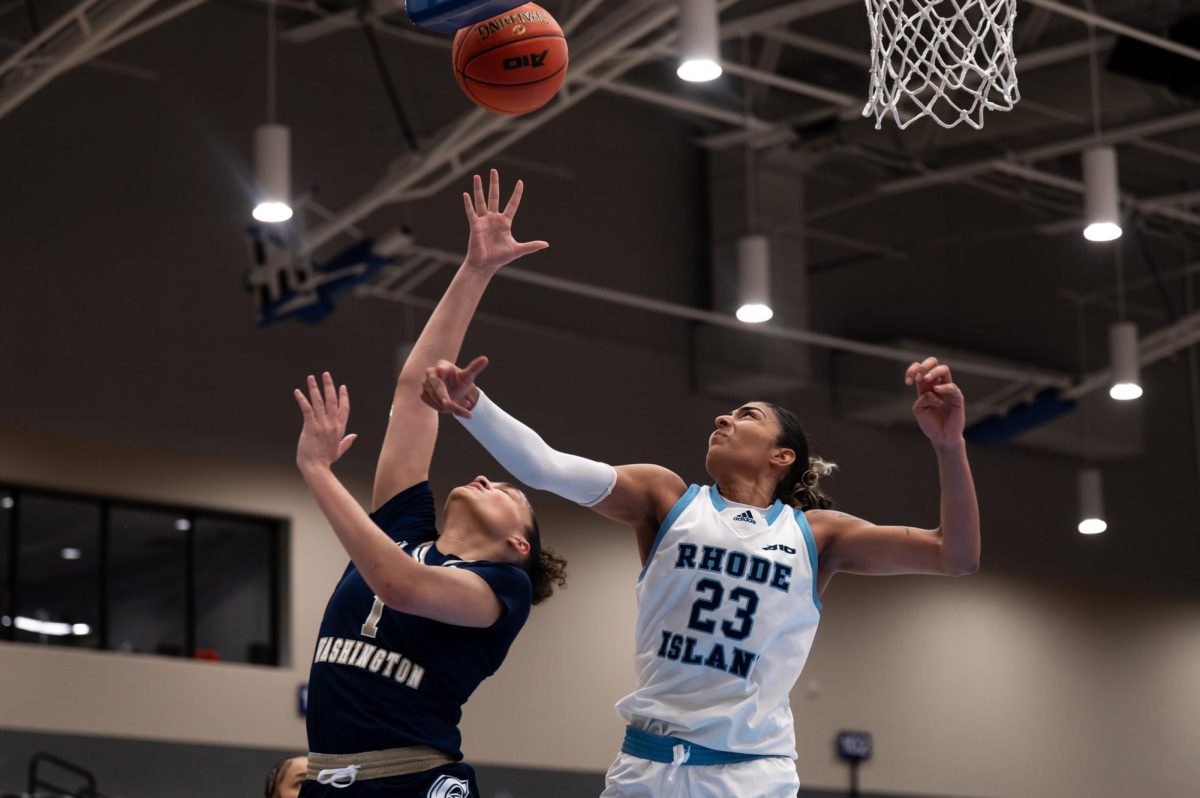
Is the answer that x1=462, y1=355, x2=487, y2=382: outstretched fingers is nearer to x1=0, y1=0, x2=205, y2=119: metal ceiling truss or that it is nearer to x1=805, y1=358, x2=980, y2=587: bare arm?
x1=805, y1=358, x2=980, y2=587: bare arm

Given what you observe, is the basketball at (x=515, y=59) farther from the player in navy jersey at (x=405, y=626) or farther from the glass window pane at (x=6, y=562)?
the glass window pane at (x=6, y=562)

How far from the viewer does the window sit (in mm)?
14484

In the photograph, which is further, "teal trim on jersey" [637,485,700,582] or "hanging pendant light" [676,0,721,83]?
"hanging pendant light" [676,0,721,83]

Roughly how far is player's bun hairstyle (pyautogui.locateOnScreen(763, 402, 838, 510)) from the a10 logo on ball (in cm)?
187

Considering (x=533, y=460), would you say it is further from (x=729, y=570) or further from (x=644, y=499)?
(x=729, y=570)

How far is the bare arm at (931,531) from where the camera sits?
4.46 m

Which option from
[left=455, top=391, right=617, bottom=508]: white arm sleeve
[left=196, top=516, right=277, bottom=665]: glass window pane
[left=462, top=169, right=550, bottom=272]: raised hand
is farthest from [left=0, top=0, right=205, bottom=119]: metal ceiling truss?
[left=455, top=391, right=617, bottom=508]: white arm sleeve

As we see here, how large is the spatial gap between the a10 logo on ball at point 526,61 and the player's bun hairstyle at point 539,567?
231cm

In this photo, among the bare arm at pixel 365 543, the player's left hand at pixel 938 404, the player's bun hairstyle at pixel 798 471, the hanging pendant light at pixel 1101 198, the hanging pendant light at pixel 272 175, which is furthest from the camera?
the hanging pendant light at pixel 1101 198

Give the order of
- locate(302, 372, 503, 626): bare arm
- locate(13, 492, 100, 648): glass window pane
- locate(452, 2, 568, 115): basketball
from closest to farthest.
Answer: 1. locate(302, 372, 503, 626): bare arm
2. locate(452, 2, 568, 115): basketball
3. locate(13, 492, 100, 648): glass window pane

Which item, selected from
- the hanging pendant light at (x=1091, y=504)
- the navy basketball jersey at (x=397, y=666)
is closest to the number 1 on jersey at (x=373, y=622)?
the navy basketball jersey at (x=397, y=666)

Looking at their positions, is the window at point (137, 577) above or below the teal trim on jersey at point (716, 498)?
above

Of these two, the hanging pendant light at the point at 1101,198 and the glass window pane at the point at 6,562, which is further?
the glass window pane at the point at 6,562

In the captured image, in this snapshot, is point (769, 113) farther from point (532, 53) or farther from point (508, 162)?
point (532, 53)
